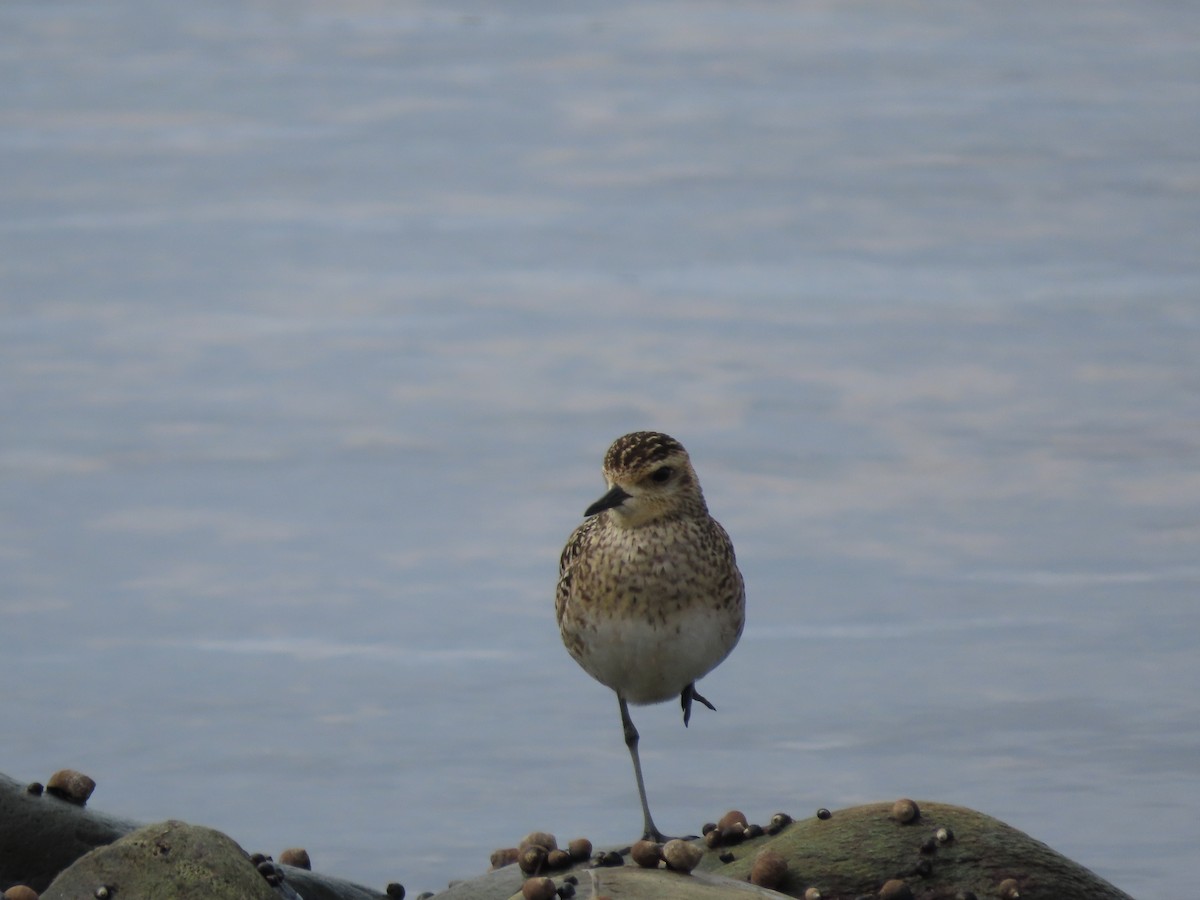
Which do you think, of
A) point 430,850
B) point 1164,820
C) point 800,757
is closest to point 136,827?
point 430,850

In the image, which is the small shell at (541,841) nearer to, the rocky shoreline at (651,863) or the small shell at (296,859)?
the rocky shoreline at (651,863)

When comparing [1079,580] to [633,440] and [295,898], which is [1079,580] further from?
[295,898]

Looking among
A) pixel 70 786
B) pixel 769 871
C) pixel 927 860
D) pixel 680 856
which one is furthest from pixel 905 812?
pixel 70 786

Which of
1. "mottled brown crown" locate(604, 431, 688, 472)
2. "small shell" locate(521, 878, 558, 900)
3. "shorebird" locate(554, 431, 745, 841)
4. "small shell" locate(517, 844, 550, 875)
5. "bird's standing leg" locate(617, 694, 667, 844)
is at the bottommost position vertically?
"small shell" locate(521, 878, 558, 900)

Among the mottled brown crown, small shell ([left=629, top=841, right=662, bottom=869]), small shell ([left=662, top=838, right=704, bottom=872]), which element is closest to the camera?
small shell ([left=662, top=838, right=704, bottom=872])

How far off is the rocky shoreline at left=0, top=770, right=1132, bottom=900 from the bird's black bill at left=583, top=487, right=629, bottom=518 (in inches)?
45.7

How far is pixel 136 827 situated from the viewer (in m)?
9.17

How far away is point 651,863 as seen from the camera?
838 centimetres

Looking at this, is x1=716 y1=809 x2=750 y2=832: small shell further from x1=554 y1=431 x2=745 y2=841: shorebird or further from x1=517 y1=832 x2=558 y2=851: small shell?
x1=517 y1=832 x2=558 y2=851: small shell

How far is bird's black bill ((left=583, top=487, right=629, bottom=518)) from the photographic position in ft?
30.4

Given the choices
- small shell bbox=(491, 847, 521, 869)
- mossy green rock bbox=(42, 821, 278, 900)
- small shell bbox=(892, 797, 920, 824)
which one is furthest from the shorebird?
mossy green rock bbox=(42, 821, 278, 900)

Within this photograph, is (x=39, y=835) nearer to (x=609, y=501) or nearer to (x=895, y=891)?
(x=609, y=501)

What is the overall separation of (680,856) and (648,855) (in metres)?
0.16

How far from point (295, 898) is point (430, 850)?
167cm
